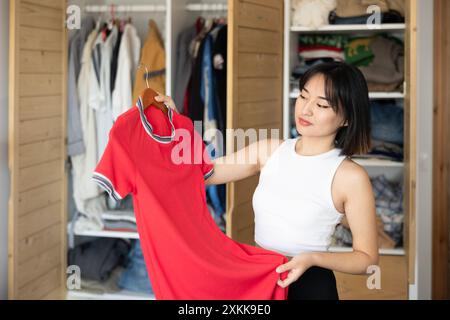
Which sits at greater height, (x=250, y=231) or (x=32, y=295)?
(x=250, y=231)

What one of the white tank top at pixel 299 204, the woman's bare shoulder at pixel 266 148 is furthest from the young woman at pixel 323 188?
the woman's bare shoulder at pixel 266 148

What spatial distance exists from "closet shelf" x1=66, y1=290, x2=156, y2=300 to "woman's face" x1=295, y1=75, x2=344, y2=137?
1.89 meters

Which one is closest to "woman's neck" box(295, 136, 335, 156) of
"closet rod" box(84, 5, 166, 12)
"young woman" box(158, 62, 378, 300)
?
"young woman" box(158, 62, 378, 300)

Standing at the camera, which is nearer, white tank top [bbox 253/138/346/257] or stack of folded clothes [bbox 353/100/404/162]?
white tank top [bbox 253/138/346/257]

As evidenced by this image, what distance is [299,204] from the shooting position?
1.95 meters

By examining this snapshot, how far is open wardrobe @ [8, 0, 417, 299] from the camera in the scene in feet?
10.3

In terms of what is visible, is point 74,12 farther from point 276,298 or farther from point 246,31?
point 276,298

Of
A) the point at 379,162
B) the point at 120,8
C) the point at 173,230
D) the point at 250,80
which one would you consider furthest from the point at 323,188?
the point at 120,8

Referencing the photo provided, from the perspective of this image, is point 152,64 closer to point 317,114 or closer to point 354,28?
point 354,28

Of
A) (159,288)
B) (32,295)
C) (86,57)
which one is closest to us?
(159,288)

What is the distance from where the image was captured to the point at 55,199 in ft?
11.3

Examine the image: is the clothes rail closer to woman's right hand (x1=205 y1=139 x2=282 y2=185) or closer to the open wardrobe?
the open wardrobe
